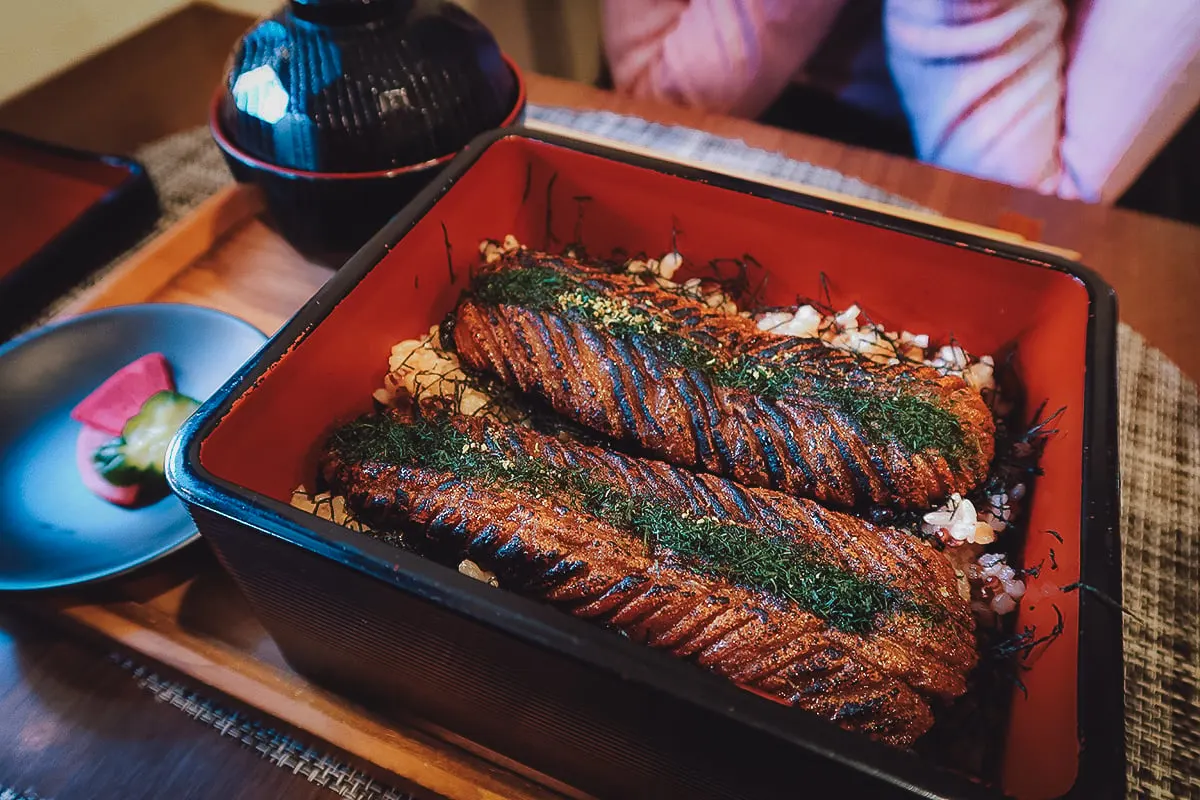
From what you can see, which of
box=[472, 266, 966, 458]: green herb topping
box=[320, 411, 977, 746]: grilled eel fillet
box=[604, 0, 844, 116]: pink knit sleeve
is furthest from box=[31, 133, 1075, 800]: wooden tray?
box=[604, 0, 844, 116]: pink knit sleeve

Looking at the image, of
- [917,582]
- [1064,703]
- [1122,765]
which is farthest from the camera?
[917,582]

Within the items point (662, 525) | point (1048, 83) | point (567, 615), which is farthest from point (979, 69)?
point (567, 615)

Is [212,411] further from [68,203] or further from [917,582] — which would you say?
[68,203]

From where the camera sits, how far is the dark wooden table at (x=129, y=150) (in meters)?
0.99

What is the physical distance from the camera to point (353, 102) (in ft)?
4.41

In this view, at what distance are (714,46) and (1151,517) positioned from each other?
1619mm

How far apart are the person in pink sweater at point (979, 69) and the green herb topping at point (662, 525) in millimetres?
1554

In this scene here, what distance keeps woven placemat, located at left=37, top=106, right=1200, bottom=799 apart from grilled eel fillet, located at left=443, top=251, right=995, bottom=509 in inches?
14.4

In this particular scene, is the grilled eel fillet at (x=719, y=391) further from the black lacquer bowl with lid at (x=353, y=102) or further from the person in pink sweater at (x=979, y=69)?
the person in pink sweater at (x=979, y=69)

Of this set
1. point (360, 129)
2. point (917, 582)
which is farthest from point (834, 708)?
point (360, 129)

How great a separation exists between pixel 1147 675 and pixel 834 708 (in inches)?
23.0

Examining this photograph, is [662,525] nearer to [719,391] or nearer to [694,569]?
[694,569]

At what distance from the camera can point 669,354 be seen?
3.97 ft

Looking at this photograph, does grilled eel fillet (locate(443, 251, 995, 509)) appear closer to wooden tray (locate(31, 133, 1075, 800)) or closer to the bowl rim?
A: the bowl rim
